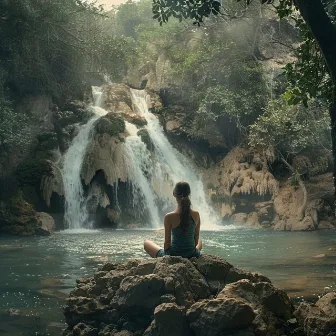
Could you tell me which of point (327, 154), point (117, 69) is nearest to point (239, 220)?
point (327, 154)

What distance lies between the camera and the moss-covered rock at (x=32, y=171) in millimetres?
21689

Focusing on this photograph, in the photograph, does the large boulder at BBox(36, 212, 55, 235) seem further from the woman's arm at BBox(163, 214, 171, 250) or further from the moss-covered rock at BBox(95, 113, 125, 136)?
the woman's arm at BBox(163, 214, 171, 250)

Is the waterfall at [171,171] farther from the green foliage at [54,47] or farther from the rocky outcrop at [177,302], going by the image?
the rocky outcrop at [177,302]

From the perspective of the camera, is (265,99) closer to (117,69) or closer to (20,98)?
(117,69)

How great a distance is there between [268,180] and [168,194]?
5.20 meters

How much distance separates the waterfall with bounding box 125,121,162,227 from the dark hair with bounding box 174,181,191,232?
17.3 m

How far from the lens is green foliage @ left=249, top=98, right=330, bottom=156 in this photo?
22859 mm

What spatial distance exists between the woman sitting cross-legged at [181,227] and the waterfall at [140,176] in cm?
1716

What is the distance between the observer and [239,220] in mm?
25047

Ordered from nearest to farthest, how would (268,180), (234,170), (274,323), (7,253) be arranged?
(274,323) → (7,253) → (268,180) → (234,170)

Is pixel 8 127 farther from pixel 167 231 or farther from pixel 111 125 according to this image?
pixel 167 231

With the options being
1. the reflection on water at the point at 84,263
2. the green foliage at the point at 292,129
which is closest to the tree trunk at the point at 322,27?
the reflection on water at the point at 84,263

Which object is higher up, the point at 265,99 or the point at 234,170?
the point at 265,99

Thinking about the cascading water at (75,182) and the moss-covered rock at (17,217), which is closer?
the moss-covered rock at (17,217)
